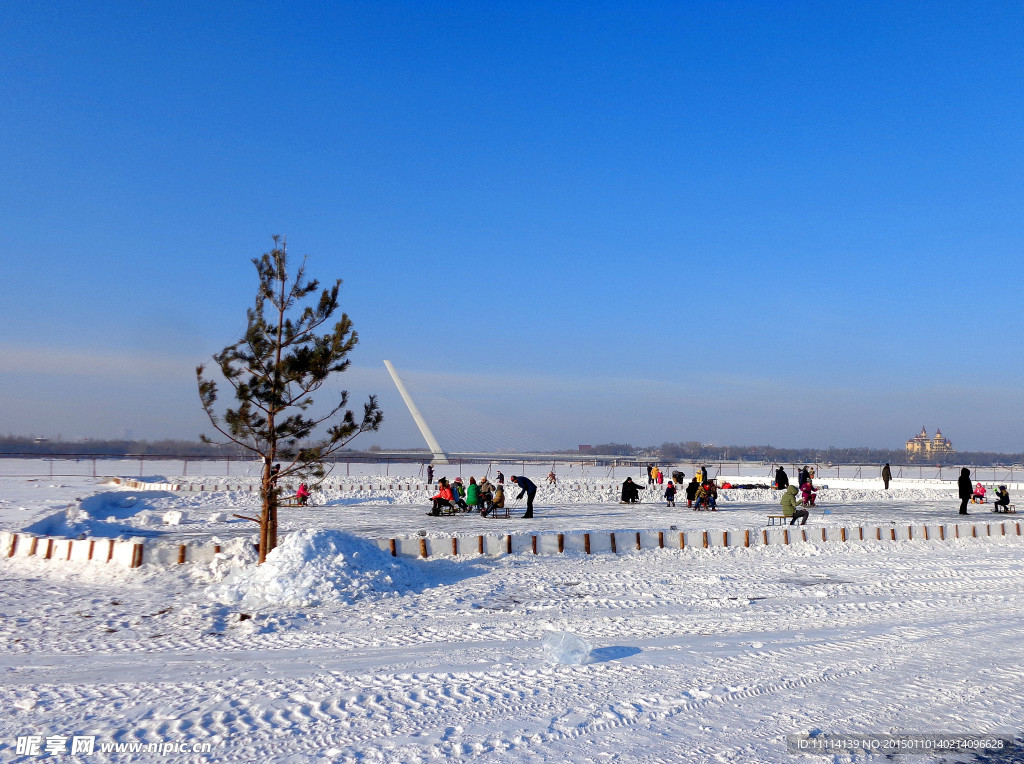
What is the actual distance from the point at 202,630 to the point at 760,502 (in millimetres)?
25589

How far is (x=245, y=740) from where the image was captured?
555cm

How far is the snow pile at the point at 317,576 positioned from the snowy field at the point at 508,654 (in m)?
0.04

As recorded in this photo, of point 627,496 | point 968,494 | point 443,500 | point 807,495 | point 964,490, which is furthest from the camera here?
point 627,496

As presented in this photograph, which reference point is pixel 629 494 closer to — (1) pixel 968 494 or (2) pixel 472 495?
(2) pixel 472 495

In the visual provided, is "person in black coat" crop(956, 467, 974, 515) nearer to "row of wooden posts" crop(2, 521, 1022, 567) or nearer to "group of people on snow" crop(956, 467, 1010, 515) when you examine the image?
"group of people on snow" crop(956, 467, 1010, 515)

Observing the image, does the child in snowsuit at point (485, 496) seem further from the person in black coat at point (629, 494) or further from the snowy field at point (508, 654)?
the snowy field at point (508, 654)

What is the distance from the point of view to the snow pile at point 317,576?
10906 mm

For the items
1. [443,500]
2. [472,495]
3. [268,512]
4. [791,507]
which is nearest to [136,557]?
[268,512]

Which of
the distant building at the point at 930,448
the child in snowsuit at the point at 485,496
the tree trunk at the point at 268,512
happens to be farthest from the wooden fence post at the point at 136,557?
the distant building at the point at 930,448

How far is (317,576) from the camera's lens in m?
11.4

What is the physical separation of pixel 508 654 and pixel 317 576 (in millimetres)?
4450

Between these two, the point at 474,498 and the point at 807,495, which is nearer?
the point at 474,498

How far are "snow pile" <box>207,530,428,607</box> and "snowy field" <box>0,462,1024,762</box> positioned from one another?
4 cm

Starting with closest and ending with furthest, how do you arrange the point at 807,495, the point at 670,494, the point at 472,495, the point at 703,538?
the point at 703,538 → the point at 472,495 → the point at 807,495 → the point at 670,494
